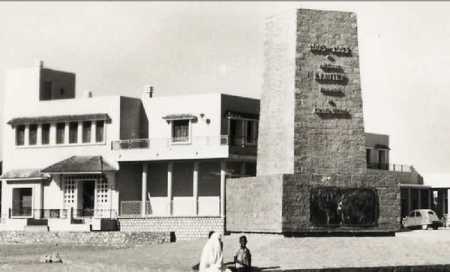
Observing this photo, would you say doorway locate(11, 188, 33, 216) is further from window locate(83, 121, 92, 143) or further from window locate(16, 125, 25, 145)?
window locate(83, 121, 92, 143)

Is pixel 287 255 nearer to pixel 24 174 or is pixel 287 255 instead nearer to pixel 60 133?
pixel 60 133

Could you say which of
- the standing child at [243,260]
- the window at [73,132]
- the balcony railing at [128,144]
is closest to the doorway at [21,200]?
the window at [73,132]

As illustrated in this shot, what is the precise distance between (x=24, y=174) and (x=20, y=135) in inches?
86.5

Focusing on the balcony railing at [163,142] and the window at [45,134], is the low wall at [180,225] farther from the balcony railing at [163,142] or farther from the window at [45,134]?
the window at [45,134]

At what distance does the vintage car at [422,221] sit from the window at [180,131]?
36.6ft

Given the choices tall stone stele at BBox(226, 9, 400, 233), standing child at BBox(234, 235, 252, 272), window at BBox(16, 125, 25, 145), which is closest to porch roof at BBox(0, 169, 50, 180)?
window at BBox(16, 125, 25, 145)

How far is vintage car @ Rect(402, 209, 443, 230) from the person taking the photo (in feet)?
145

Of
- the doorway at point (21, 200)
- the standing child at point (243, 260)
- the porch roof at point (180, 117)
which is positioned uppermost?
the porch roof at point (180, 117)

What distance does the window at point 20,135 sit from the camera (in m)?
46.8

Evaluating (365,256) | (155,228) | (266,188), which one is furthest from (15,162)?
(365,256)

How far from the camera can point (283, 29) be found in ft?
87.0

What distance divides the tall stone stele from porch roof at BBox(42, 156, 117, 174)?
1732 cm

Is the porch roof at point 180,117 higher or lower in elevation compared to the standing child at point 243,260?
higher

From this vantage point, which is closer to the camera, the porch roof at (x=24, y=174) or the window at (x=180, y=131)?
the window at (x=180, y=131)
